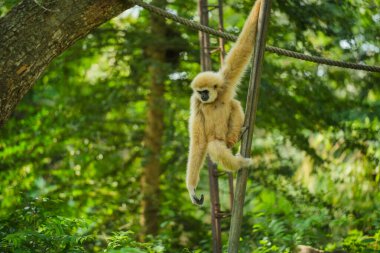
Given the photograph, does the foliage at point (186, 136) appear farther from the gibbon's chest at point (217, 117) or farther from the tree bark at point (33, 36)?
the tree bark at point (33, 36)

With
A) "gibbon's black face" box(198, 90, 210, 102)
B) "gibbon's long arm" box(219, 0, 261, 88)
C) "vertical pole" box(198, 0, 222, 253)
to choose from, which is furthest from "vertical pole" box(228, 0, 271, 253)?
"vertical pole" box(198, 0, 222, 253)

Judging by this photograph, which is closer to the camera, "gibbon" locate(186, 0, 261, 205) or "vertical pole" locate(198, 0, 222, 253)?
"gibbon" locate(186, 0, 261, 205)

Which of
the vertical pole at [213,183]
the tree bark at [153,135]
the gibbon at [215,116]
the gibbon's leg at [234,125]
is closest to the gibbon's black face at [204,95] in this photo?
the gibbon at [215,116]

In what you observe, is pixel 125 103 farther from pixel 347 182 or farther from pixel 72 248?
pixel 72 248

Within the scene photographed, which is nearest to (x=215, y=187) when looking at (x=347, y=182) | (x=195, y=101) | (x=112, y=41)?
(x=195, y=101)

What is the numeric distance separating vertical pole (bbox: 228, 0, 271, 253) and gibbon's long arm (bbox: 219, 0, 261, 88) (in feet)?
1.99

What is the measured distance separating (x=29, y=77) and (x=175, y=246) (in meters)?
4.58

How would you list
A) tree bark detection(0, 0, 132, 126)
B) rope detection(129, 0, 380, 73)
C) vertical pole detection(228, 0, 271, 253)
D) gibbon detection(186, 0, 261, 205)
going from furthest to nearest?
gibbon detection(186, 0, 261, 205)
rope detection(129, 0, 380, 73)
tree bark detection(0, 0, 132, 126)
vertical pole detection(228, 0, 271, 253)

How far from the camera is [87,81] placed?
854cm

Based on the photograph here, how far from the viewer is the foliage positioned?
6172 millimetres

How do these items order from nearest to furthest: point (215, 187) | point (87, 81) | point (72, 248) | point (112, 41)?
point (72, 248)
point (215, 187)
point (112, 41)
point (87, 81)

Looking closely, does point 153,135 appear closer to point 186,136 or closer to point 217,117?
point 186,136

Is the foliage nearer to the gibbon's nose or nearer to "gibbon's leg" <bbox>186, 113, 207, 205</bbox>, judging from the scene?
"gibbon's leg" <bbox>186, 113, 207, 205</bbox>

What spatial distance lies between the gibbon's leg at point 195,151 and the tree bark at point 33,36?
129 cm
